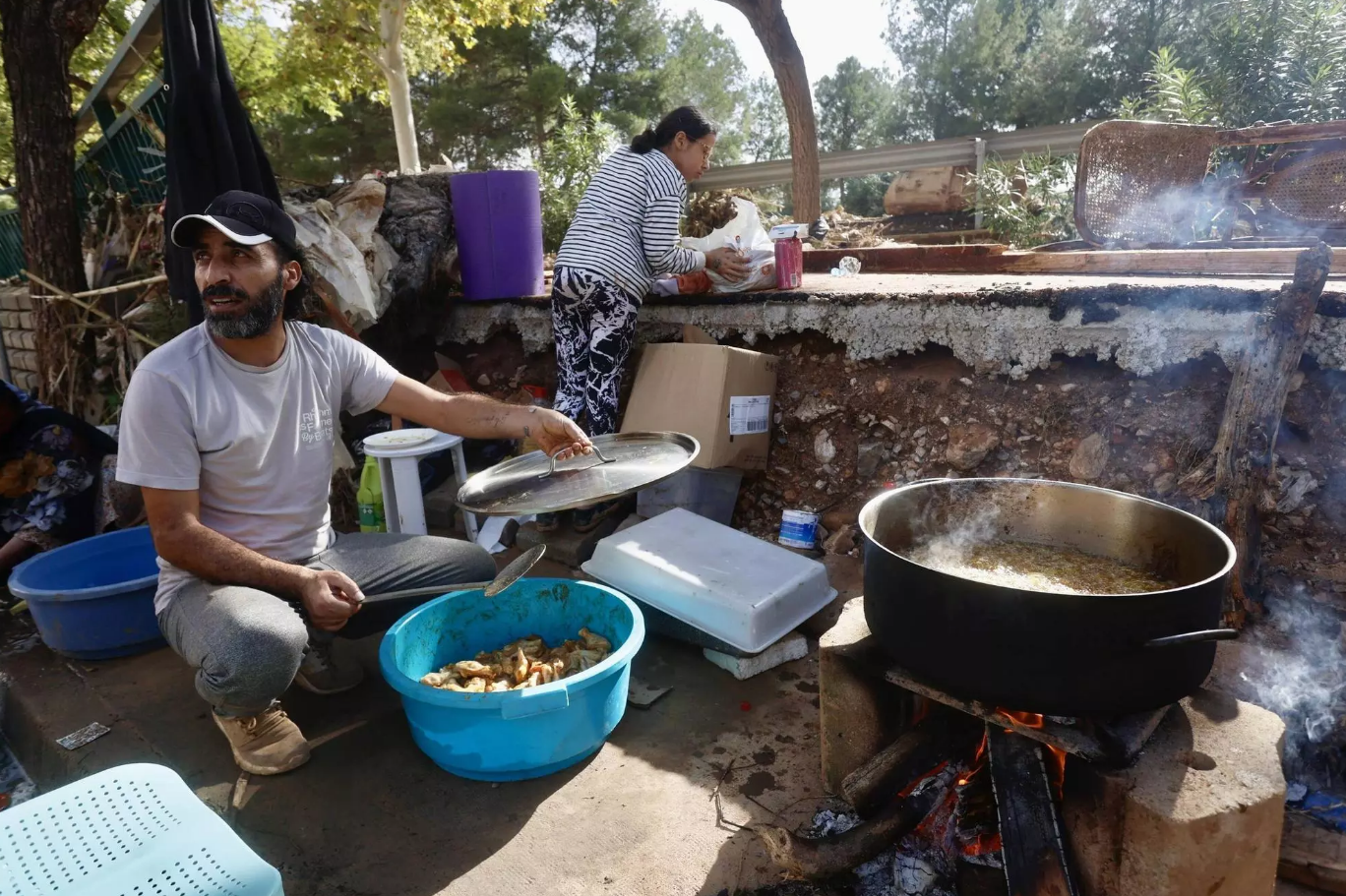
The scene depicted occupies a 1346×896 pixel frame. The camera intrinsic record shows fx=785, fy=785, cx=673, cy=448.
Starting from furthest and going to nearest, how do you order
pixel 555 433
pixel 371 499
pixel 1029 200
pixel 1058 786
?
pixel 1029 200, pixel 371 499, pixel 555 433, pixel 1058 786

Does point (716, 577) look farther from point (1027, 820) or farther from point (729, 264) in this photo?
point (729, 264)

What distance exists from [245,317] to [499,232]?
2818mm

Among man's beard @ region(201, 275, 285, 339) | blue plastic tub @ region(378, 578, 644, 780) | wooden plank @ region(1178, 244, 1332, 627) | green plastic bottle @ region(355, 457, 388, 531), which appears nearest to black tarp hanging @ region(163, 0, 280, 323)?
green plastic bottle @ region(355, 457, 388, 531)

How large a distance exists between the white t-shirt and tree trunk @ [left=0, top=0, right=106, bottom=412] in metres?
3.91

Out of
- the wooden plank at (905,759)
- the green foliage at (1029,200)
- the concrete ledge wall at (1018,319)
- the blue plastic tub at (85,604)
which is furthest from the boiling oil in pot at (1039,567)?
the green foliage at (1029,200)

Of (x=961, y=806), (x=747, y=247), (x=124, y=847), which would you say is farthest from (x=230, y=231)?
(x=747, y=247)

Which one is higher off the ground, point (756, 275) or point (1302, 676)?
point (756, 275)

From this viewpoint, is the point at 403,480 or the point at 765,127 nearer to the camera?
the point at 403,480

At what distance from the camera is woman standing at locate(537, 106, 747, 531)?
13.2 feet

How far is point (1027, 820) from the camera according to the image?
5.82 feet

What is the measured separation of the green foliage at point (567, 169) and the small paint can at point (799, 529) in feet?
16.1

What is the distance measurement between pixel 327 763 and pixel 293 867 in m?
0.46

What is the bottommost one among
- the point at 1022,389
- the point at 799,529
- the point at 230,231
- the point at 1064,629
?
the point at 799,529

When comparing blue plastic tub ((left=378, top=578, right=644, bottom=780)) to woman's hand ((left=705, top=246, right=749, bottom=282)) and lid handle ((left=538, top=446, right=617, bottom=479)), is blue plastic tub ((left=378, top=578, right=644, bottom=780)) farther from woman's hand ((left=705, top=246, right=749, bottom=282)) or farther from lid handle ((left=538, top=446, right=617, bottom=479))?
woman's hand ((left=705, top=246, right=749, bottom=282))
